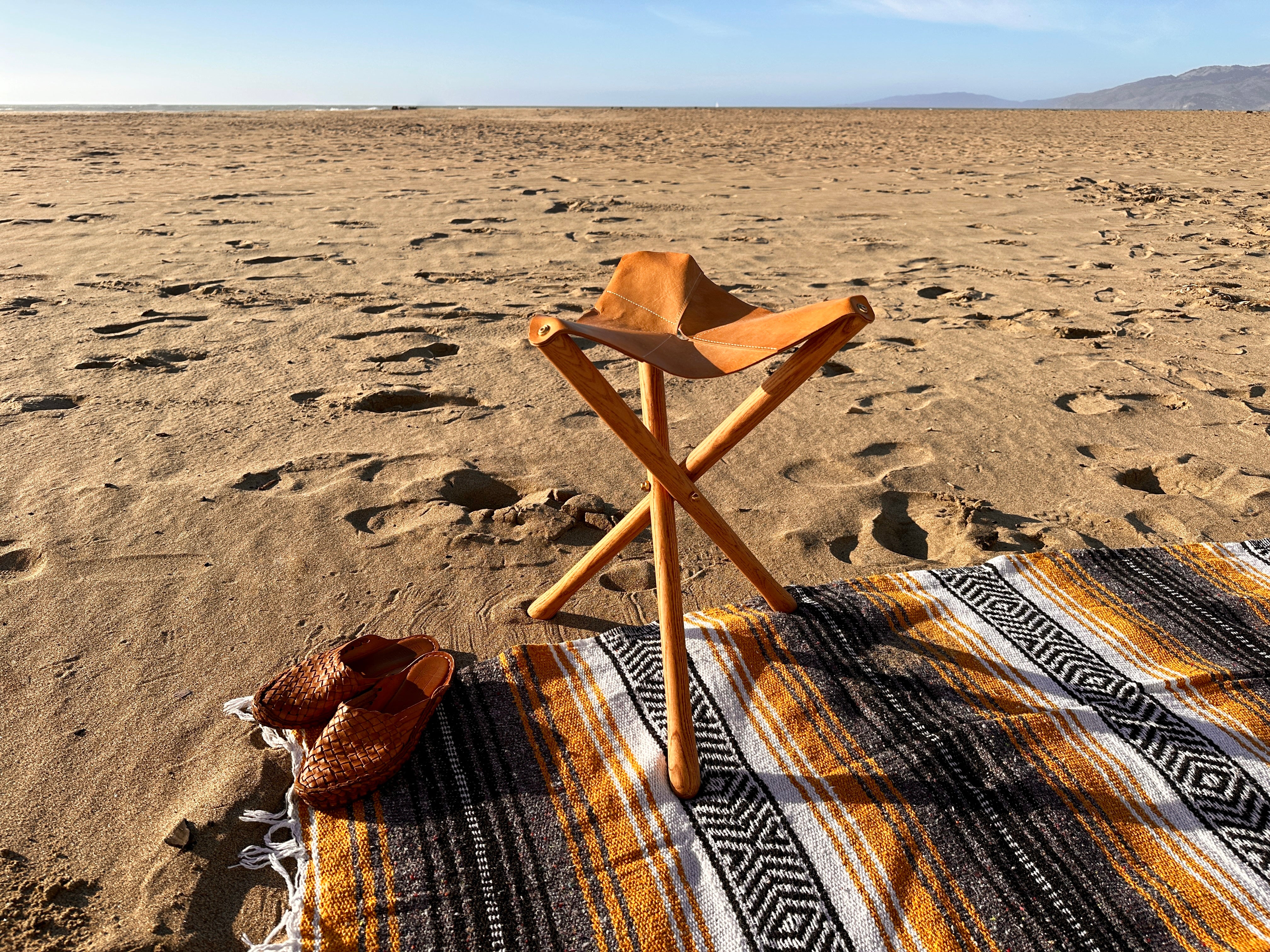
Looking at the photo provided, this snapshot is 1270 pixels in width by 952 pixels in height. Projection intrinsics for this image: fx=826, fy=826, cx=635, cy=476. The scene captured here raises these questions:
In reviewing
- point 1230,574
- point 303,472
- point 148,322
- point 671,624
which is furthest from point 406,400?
point 1230,574

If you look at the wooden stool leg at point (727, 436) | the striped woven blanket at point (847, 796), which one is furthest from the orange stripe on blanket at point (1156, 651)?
the wooden stool leg at point (727, 436)

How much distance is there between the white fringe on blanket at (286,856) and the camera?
1.33 m

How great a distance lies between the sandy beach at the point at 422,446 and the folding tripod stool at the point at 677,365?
1.75 feet

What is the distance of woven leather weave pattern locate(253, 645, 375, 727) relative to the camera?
5.51 feet

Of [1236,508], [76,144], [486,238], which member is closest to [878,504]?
[1236,508]

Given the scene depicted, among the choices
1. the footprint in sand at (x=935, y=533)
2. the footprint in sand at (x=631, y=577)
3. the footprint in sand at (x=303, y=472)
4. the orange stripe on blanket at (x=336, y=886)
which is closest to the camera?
the orange stripe on blanket at (x=336, y=886)

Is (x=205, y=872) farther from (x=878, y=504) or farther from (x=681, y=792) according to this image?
(x=878, y=504)

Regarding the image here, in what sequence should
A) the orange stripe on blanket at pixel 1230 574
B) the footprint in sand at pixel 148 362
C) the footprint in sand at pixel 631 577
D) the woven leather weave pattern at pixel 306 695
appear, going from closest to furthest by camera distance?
1. the woven leather weave pattern at pixel 306 695
2. the orange stripe on blanket at pixel 1230 574
3. the footprint in sand at pixel 631 577
4. the footprint in sand at pixel 148 362

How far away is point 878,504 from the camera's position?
2666 millimetres

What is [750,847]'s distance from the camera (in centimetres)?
147

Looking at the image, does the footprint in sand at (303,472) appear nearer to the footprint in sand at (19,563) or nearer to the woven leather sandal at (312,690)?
the footprint in sand at (19,563)

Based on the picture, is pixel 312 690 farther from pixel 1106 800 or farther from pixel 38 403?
pixel 38 403

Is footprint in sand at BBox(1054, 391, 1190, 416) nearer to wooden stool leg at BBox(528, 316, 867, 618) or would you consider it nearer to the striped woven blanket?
the striped woven blanket

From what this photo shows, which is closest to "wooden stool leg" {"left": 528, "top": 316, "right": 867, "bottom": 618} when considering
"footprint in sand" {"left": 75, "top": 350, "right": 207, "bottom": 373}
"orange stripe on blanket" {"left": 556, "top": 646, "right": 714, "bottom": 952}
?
"orange stripe on blanket" {"left": 556, "top": 646, "right": 714, "bottom": 952}
